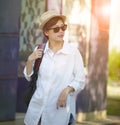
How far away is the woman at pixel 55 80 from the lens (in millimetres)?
4621

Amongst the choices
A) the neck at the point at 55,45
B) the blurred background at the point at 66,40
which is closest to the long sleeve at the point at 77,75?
the neck at the point at 55,45

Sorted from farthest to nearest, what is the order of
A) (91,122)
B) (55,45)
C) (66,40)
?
(91,122), (66,40), (55,45)

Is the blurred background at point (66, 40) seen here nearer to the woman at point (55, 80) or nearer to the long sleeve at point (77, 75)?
the woman at point (55, 80)

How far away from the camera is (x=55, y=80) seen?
15.2 feet

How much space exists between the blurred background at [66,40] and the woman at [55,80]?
4.26m

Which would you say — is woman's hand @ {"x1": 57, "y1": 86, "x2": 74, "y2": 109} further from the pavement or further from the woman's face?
the pavement

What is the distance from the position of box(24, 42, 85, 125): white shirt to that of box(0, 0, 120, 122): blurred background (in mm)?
4317

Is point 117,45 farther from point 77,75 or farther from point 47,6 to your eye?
point 77,75

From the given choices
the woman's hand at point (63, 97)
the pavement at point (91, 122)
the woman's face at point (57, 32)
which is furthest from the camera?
the pavement at point (91, 122)

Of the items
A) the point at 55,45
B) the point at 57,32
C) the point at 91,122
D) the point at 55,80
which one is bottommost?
the point at 91,122

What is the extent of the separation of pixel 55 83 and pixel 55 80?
1.0 inches

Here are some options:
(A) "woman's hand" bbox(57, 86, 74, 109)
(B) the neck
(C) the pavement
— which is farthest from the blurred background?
(A) "woman's hand" bbox(57, 86, 74, 109)

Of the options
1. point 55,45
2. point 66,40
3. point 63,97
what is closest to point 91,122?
point 66,40

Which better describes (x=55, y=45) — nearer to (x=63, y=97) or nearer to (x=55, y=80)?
(x=55, y=80)
